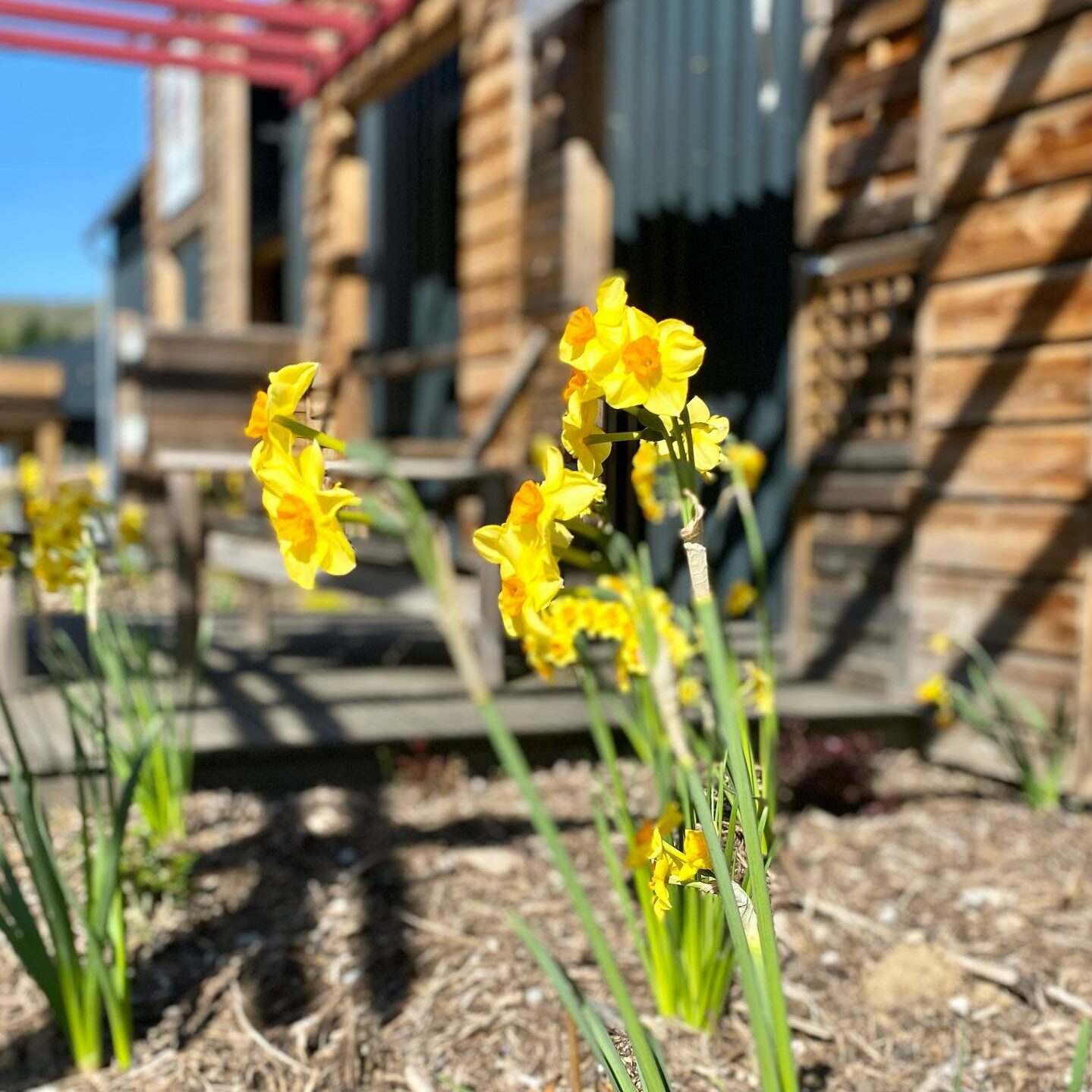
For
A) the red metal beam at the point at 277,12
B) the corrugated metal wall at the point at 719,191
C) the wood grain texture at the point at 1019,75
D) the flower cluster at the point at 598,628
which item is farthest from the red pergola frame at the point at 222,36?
the flower cluster at the point at 598,628

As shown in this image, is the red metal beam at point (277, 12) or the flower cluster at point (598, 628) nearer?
the flower cluster at point (598, 628)

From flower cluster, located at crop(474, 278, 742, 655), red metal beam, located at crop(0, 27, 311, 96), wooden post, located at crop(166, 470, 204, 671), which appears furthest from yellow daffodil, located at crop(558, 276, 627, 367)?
→ red metal beam, located at crop(0, 27, 311, 96)

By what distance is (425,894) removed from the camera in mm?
2385

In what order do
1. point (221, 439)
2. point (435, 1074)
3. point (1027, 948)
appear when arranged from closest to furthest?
1. point (435, 1074)
2. point (1027, 948)
3. point (221, 439)

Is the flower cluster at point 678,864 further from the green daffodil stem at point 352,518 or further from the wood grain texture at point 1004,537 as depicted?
the wood grain texture at point 1004,537

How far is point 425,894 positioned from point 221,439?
536 centimetres

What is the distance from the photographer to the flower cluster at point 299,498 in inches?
37.3

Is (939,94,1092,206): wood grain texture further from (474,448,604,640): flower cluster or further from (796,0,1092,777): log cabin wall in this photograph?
(474,448,604,640): flower cluster

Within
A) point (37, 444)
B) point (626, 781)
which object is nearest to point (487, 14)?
point (626, 781)

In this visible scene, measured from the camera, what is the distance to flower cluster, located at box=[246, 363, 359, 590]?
948mm

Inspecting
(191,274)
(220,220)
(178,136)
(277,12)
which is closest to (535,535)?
(277,12)

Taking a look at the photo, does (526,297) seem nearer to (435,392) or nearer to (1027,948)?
(435,392)

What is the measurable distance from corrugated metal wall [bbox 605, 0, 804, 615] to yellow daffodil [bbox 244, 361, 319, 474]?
3.34 meters

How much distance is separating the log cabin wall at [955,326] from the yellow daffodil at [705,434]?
2.33m
